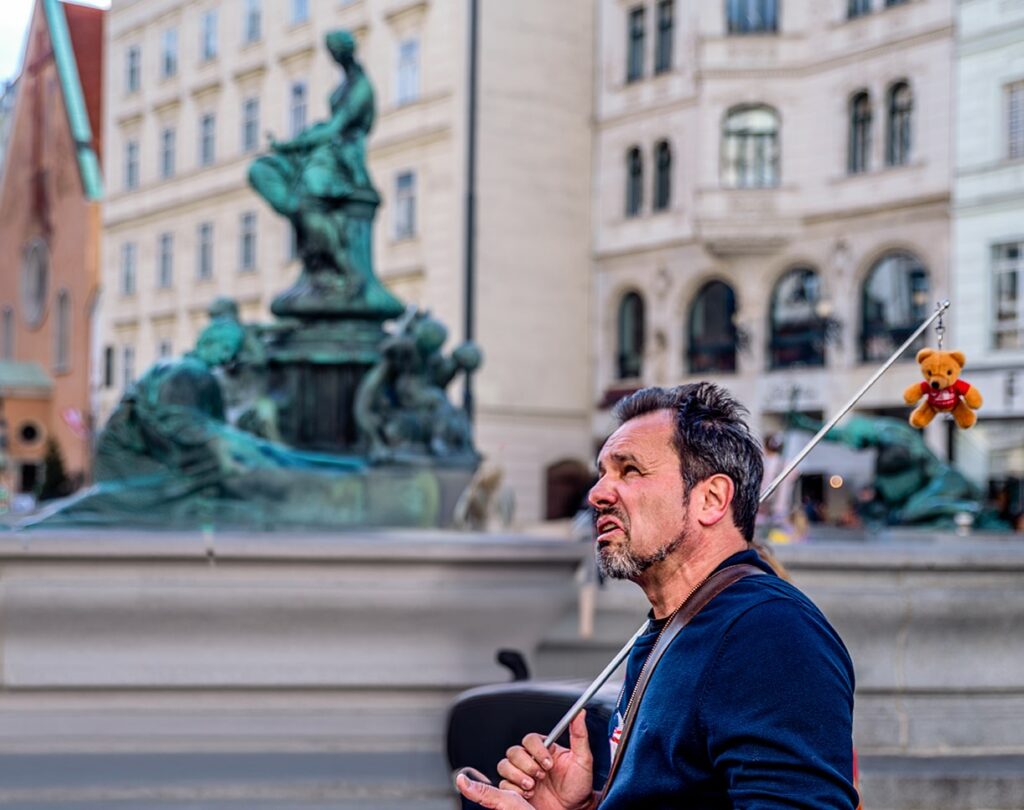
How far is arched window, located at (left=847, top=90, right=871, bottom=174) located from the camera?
32844 millimetres

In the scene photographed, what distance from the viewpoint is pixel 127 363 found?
169 ft

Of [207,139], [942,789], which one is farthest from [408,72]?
[942,789]

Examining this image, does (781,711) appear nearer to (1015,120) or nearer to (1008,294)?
(1008,294)

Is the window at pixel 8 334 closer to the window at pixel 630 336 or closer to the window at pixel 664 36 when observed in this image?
the window at pixel 630 336

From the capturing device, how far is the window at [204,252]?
47.2m

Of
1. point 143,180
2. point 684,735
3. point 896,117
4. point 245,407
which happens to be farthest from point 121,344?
point 684,735

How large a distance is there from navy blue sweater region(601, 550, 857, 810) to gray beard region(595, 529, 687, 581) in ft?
0.49

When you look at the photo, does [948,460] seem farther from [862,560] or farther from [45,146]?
[45,146]

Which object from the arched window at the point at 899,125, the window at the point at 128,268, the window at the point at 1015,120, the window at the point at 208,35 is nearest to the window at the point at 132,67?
the window at the point at 208,35

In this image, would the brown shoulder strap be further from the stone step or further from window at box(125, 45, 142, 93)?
window at box(125, 45, 142, 93)

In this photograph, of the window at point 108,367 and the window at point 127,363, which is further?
the window at point 127,363

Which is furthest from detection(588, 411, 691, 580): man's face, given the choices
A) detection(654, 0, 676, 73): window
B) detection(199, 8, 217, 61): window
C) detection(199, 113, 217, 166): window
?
detection(199, 8, 217, 61): window

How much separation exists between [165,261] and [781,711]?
4897cm

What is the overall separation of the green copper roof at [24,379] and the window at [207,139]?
14028 millimetres
